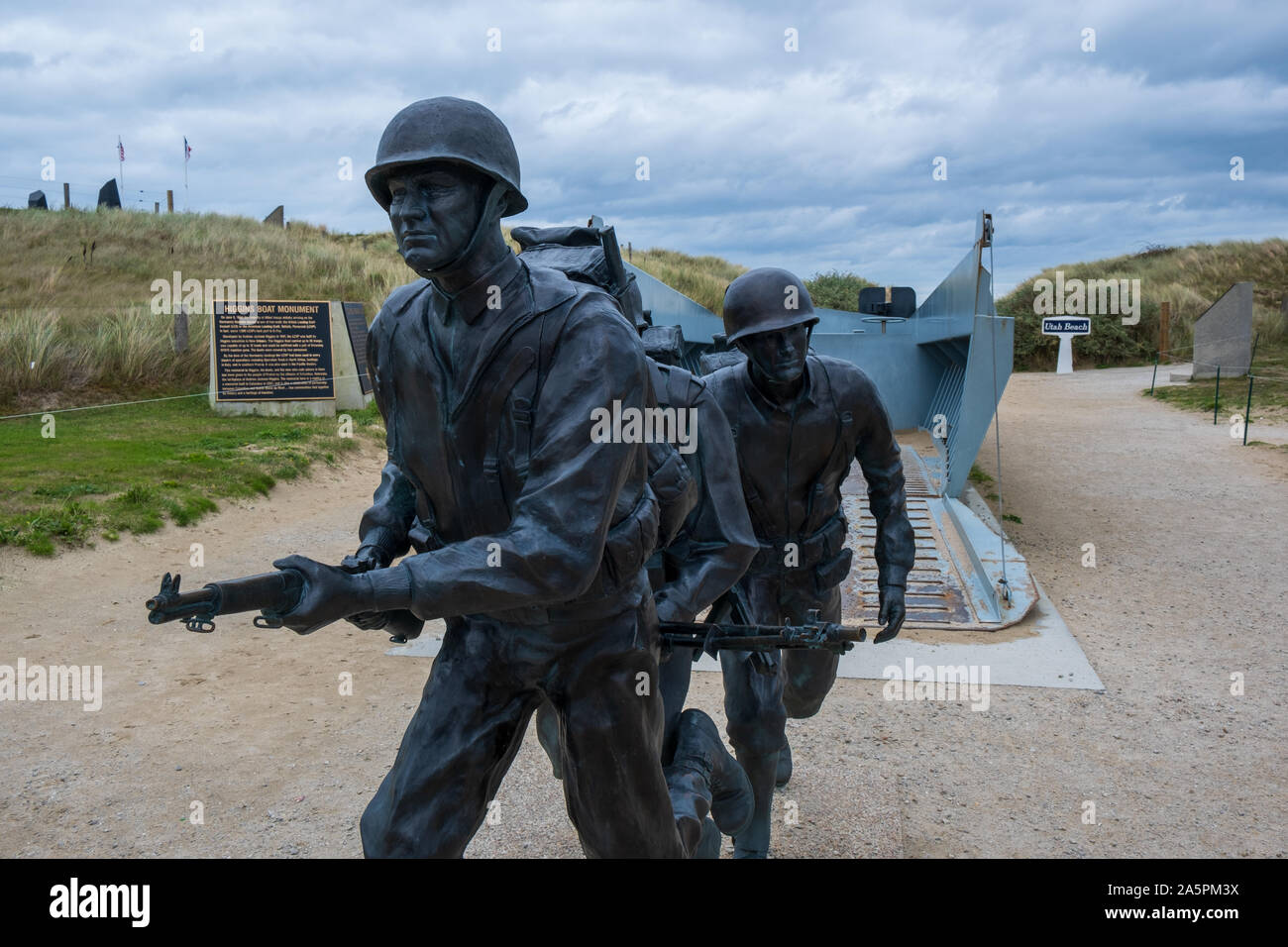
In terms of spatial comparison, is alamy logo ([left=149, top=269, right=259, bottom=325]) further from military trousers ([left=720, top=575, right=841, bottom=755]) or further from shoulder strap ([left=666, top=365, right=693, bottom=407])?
shoulder strap ([left=666, top=365, right=693, bottom=407])

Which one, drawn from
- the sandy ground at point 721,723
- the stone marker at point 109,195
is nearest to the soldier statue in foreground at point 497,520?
the sandy ground at point 721,723

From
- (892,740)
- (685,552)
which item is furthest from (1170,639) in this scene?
(685,552)

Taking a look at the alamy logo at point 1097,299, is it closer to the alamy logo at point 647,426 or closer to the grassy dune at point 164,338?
the grassy dune at point 164,338

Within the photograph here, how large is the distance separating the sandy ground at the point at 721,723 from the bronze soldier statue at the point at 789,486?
0.83 meters

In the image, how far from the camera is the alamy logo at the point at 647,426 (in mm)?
2500

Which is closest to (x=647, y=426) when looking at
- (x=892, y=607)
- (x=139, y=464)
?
(x=892, y=607)

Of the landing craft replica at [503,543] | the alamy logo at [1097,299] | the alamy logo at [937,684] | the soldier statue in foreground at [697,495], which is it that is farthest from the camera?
the alamy logo at [1097,299]

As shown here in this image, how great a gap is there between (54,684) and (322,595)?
5.67 metres

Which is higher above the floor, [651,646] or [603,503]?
[603,503]

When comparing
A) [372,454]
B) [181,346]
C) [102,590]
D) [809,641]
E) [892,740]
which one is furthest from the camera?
[181,346]

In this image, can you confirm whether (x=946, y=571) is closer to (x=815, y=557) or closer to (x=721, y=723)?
(x=721, y=723)

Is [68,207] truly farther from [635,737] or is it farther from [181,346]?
[635,737]

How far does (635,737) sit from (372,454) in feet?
41.4

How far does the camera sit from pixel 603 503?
2.46 meters
